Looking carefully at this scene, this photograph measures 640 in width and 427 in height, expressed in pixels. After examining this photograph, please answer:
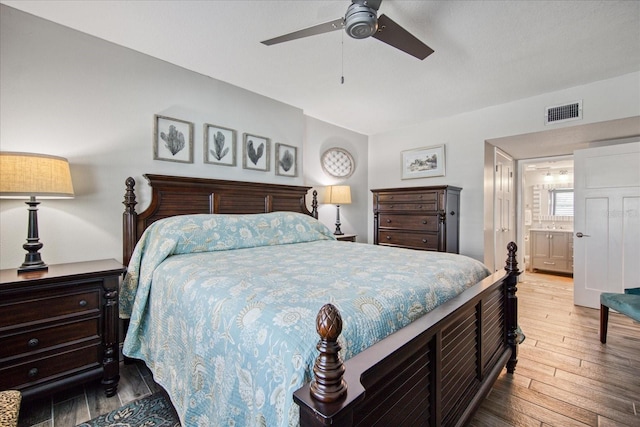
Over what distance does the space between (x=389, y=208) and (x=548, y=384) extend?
8.18 feet

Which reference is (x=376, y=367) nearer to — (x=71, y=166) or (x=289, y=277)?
(x=289, y=277)

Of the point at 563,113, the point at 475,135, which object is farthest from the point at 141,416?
the point at 563,113

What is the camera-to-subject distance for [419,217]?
371 cm

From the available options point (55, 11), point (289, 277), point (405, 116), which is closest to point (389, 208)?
point (405, 116)

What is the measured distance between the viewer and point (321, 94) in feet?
10.7

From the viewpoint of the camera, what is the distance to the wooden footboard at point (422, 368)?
66cm

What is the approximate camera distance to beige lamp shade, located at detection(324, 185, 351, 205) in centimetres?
390


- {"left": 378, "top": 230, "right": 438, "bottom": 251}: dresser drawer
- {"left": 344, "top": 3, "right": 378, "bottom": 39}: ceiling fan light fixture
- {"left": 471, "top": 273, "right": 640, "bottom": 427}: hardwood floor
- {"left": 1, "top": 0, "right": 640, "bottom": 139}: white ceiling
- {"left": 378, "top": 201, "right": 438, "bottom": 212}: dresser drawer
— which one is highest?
{"left": 1, "top": 0, "right": 640, "bottom": 139}: white ceiling

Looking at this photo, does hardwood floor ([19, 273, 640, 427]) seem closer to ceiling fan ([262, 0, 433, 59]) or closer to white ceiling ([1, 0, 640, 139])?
ceiling fan ([262, 0, 433, 59])

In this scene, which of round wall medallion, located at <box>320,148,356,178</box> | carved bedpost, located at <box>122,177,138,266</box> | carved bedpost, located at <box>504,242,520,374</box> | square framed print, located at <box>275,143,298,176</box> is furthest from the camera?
round wall medallion, located at <box>320,148,356,178</box>

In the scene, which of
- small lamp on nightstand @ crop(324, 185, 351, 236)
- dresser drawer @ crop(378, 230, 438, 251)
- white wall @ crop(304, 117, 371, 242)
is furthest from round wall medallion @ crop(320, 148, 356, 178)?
dresser drawer @ crop(378, 230, 438, 251)

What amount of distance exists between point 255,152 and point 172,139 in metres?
0.87

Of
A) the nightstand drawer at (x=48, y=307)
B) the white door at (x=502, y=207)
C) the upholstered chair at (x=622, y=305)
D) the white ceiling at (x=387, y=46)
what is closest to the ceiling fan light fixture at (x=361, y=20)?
the white ceiling at (x=387, y=46)

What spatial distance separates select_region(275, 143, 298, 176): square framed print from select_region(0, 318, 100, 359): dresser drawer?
7.43ft
